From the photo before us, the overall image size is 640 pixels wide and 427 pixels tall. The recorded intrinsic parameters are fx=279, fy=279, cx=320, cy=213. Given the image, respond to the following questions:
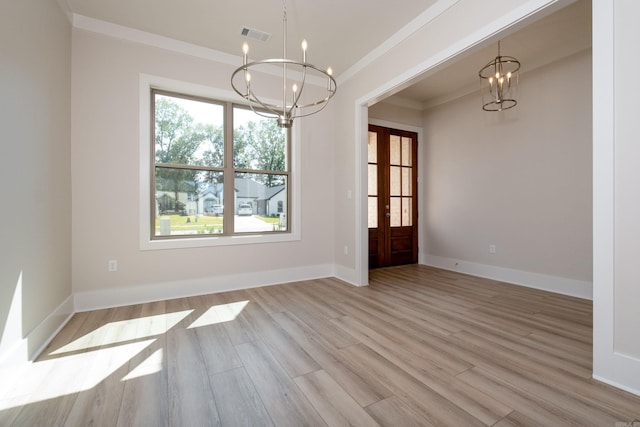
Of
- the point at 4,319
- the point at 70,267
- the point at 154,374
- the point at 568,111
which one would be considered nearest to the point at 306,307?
the point at 154,374

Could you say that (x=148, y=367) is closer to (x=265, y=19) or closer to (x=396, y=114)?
(x=265, y=19)

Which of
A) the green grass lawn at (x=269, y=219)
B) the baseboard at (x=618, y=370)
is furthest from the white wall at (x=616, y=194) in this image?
the green grass lawn at (x=269, y=219)

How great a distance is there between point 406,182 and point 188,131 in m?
3.74

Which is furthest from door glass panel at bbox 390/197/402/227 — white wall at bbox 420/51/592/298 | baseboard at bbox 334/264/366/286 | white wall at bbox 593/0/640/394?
white wall at bbox 593/0/640/394

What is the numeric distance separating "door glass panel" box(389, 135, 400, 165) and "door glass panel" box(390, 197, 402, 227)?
2.26 ft

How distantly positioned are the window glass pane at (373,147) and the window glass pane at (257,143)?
5.13 ft

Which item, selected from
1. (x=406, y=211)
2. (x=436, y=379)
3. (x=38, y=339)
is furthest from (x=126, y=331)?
(x=406, y=211)

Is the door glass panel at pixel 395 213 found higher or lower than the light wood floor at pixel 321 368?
higher

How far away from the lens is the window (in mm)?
3350

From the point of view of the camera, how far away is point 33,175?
2014mm

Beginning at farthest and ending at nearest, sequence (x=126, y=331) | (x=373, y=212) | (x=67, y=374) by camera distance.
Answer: (x=373, y=212), (x=126, y=331), (x=67, y=374)

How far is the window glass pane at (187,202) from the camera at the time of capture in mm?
3338

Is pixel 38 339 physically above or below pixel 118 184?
below

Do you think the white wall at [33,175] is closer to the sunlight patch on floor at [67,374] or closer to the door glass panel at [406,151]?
the sunlight patch on floor at [67,374]
